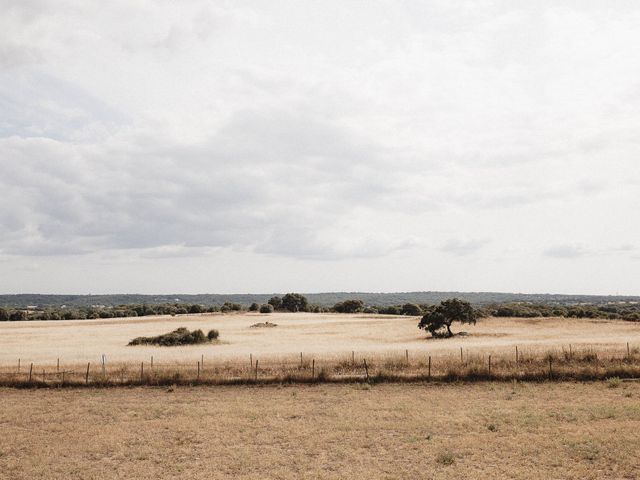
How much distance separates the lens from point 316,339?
8212 centimetres

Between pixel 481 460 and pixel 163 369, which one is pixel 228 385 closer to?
pixel 163 369

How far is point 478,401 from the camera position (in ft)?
102

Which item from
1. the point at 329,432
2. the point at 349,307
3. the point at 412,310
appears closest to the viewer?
the point at 329,432

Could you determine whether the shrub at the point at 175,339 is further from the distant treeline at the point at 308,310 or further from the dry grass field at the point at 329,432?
the distant treeline at the point at 308,310

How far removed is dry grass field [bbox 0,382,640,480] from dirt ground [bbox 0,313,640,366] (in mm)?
19324

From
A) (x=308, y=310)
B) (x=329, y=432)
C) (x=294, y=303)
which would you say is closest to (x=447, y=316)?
(x=329, y=432)

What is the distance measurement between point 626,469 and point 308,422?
14.2 meters

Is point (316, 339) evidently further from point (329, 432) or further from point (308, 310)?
point (308, 310)

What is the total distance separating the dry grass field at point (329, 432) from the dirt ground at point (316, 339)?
1932 centimetres

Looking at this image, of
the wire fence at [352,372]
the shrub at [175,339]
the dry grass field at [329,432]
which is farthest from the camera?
A: the shrub at [175,339]

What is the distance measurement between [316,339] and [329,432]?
5757 centimetres

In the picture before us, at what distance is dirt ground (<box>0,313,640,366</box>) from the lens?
5928 centimetres

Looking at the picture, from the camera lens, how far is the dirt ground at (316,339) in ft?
194

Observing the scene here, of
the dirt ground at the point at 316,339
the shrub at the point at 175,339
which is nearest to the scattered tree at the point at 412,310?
the dirt ground at the point at 316,339
